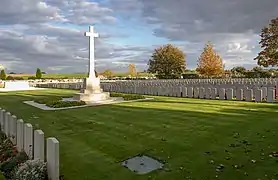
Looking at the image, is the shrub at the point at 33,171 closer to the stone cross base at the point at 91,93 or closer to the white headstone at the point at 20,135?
the white headstone at the point at 20,135

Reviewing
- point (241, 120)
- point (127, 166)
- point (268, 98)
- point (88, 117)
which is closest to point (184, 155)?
point (127, 166)

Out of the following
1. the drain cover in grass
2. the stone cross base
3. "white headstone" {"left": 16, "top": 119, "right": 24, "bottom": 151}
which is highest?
the stone cross base

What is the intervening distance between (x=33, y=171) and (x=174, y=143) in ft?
11.8

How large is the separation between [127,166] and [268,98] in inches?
506

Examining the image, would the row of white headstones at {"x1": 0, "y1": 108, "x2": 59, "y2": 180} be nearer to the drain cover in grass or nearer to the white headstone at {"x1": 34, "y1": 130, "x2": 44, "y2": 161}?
the white headstone at {"x1": 34, "y1": 130, "x2": 44, "y2": 161}

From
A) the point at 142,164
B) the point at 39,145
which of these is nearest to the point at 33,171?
the point at 39,145

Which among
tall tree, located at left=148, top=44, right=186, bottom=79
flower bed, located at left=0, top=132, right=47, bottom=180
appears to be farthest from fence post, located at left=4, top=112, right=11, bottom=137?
tall tree, located at left=148, top=44, right=186, bottom=79

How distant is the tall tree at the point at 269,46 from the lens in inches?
1806

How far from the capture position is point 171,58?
7200 centimetres

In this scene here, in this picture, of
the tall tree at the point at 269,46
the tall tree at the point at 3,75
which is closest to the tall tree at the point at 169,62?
the tall tree at the point at 269,46

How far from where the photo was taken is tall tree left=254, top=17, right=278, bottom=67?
151ft

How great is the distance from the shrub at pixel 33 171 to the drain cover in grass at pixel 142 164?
164cm

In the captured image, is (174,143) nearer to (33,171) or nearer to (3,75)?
(33,171)

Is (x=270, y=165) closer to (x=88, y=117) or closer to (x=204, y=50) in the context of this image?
(x=88, y=117)
